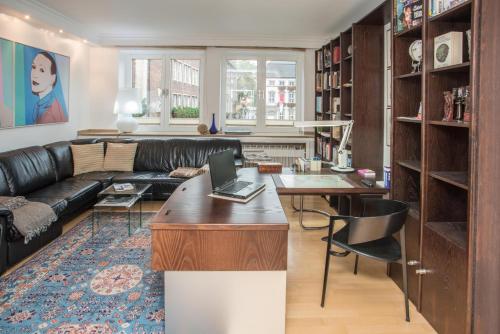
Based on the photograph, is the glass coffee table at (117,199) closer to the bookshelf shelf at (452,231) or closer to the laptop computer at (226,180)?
the laptop computer at (226,180)

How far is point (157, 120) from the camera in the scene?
705 cm

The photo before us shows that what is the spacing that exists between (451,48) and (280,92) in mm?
4853

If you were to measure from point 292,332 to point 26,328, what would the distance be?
5.08 ft

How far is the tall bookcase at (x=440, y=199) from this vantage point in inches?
87.4

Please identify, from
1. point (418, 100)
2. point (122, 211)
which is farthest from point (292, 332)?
point (122, 211)

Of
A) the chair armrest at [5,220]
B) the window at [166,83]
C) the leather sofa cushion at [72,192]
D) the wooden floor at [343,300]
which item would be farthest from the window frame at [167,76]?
the chair armrest at [5,220]

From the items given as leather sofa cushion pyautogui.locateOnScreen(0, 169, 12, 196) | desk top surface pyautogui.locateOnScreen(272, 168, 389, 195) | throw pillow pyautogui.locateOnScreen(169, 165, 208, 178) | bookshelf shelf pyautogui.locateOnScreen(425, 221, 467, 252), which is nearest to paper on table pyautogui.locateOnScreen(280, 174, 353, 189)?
desk top surface pyautogui.locateOnScreen(272, 168, 389, 195)

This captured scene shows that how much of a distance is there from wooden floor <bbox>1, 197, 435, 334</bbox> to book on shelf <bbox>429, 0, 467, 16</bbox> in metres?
1.83

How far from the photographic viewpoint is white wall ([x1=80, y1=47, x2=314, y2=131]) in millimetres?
6828

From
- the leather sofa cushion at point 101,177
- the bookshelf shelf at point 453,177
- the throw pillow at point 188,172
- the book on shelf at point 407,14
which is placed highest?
the book on shelf at point 407,14

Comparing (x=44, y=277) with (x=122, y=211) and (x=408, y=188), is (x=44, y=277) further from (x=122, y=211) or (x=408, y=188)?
(x=408, y=188)

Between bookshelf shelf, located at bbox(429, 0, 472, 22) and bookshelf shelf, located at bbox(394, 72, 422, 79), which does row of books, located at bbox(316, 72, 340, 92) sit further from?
bookshelf shelf, located at bbox(429, 0, 472, 22)

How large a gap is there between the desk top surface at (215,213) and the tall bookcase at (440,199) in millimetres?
932

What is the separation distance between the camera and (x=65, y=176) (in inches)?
207
